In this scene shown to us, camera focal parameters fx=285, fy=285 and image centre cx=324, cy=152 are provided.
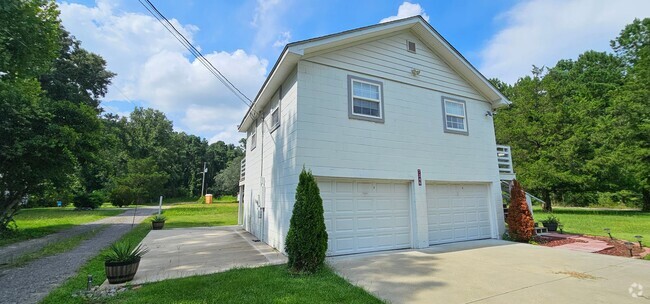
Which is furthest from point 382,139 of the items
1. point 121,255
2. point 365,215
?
point 121,255

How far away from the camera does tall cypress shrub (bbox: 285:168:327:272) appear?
5527 millimetres

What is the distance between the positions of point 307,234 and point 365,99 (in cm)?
433

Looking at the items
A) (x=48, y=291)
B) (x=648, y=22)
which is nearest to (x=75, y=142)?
(x=48, y=291)

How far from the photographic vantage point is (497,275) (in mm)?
5414

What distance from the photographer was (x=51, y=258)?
7.54 meters

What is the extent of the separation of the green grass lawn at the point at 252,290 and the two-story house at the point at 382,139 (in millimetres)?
2109

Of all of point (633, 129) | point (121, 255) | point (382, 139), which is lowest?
point (121, 255)

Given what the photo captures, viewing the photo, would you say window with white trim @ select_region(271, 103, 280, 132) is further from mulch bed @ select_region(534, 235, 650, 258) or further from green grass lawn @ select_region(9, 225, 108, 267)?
mulch bed @ select_region(534, 235, 650, 258)

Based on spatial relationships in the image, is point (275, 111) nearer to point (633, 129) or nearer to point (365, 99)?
point (365, 99)

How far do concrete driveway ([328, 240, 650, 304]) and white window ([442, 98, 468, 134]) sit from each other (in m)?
3.93

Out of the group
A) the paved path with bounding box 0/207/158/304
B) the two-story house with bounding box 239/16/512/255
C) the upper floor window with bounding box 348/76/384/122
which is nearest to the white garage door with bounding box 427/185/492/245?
the two-story house with bounding box 239/16/512/255

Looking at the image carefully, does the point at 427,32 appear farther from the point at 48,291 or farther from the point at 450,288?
the point at 48,291

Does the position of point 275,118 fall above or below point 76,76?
below

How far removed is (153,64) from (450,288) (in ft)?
31.9
